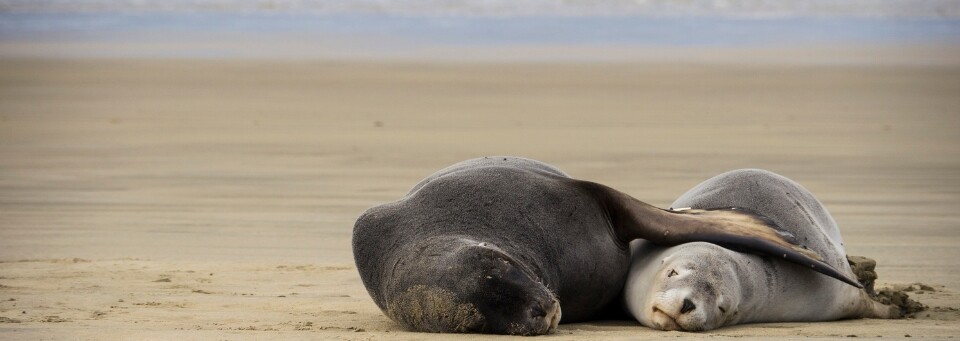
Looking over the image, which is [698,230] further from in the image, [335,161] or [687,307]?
[335,161]

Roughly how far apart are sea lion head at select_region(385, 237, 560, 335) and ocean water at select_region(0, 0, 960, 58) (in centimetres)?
2627

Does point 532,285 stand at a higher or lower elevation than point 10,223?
higher

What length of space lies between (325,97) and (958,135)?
33.3 ft

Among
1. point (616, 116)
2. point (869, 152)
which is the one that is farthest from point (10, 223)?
point (616, 116)

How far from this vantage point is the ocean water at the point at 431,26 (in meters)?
35.1

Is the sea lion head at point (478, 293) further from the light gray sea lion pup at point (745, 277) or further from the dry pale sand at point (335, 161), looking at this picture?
the light gray sea lion pup at point (745, 277)

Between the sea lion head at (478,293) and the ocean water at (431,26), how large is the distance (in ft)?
86.2

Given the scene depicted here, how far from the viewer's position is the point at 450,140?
52.1 ft

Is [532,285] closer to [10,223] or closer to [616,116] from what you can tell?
[10,223]

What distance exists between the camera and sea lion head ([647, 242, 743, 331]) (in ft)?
18.4

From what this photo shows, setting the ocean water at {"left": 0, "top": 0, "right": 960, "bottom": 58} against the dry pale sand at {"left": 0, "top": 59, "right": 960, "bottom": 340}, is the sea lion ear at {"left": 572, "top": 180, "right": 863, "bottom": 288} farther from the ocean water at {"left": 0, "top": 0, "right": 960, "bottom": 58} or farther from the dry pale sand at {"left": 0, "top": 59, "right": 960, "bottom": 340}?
the ocean water at {"left": 0, "top": 0, "right": 960, "bottom": 58}

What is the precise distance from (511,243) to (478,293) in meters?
0.57

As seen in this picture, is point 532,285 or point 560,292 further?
point 560,292

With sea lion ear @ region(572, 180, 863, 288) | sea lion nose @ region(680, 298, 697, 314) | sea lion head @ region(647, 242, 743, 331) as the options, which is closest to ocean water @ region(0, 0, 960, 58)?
sea lion ear @ region(572, 180, 863, 288)
